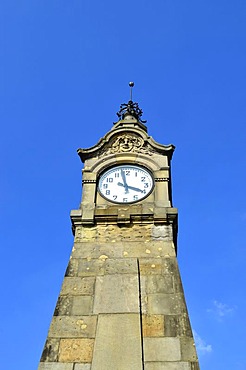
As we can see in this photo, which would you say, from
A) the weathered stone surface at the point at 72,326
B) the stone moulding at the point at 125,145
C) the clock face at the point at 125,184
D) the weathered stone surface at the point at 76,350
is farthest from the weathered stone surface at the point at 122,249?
the stone moulding at the point at 125,145

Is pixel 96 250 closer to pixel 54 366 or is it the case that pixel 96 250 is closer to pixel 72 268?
pixel 72 268

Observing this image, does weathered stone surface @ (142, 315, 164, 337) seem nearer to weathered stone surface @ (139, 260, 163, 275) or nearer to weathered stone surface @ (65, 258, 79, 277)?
weathered stone surface @ (139, 260, 163, 275)

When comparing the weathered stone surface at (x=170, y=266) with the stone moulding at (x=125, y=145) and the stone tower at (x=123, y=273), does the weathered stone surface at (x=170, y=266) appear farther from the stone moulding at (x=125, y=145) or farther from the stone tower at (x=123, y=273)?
the stone moulding at (x=125, y=145)

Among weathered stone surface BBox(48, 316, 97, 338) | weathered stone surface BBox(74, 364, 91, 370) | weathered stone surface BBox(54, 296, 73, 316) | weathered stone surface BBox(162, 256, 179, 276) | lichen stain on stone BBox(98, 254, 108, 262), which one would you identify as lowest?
weathered stone surface BBox(74, 364, 91, 370)

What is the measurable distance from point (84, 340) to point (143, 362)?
3.92 feet

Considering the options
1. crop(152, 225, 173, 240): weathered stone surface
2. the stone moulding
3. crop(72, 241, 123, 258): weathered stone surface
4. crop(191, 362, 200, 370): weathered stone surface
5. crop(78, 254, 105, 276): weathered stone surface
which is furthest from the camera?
the stone moulding

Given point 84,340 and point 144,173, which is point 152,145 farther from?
point 84,340

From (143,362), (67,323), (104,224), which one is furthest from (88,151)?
(143,362)

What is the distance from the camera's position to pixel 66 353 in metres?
8.51

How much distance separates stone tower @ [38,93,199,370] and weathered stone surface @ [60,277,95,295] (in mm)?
21

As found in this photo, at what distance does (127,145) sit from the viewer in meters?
12.9

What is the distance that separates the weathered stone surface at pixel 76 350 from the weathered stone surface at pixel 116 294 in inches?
27.3

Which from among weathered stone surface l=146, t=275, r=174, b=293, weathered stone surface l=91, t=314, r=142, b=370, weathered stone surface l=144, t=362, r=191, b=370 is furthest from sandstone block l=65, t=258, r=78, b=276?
weathered stone surface l=144, t=362, r=191, b=370

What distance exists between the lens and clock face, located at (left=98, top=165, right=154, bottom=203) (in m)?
11.7
